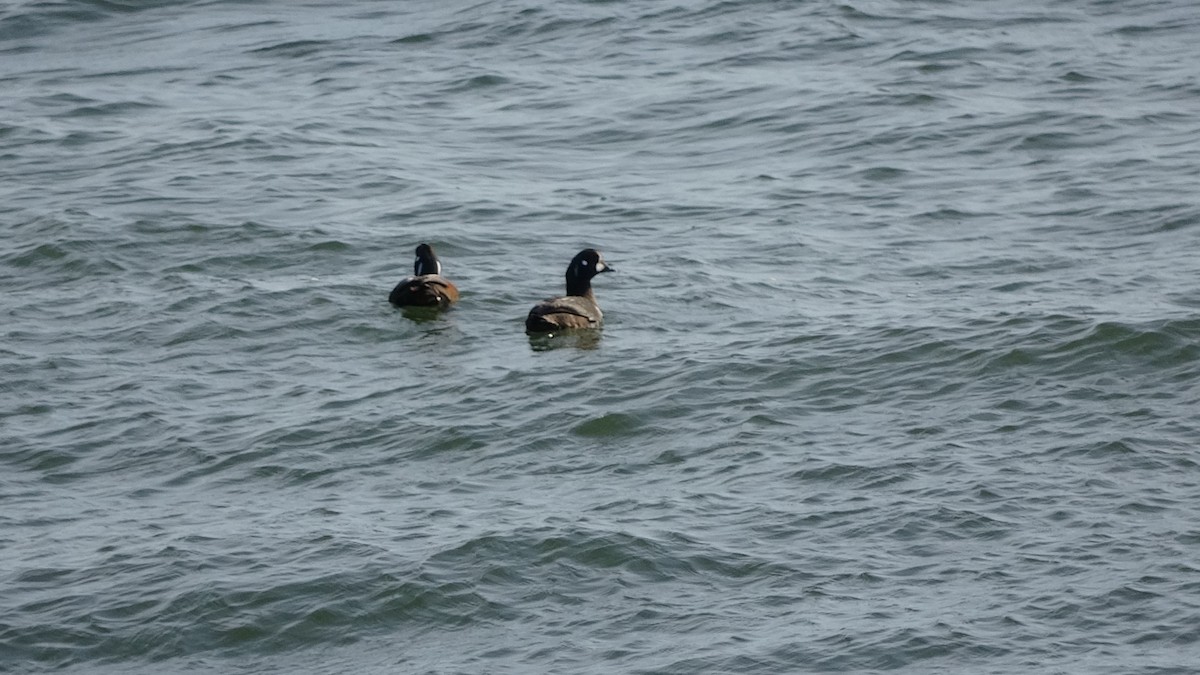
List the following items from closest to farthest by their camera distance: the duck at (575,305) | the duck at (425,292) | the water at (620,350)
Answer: the water at (620,350) → the duck at (575,305) → the duck at (425,292)

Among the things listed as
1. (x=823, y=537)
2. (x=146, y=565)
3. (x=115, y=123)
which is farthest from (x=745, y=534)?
(x=115, y=123)

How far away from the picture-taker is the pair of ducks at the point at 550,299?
605 inches

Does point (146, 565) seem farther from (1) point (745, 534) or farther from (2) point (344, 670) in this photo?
(1) point (745, 534)

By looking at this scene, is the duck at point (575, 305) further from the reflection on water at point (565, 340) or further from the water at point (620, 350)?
the water at point (620, 350)

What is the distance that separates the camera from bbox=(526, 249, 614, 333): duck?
15312 millimetres

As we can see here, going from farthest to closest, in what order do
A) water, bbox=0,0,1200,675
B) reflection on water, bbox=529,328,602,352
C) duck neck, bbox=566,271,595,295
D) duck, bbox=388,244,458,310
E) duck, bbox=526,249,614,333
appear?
1. duck neck, bbox=566,271,595,295
2. duck, bbox=388,244,458,310
3. duck, bbox=526,249,614,333
4. reflection on water, bbox=529,328,602,352
5. water, bbox=0,0,1200,675

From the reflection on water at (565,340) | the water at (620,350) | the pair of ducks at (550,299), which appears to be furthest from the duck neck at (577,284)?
the reflection on water at (565,340)

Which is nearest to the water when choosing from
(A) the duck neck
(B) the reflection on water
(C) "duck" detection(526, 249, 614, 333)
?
(B) the reflection on water

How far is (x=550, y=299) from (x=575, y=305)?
371 millimetres

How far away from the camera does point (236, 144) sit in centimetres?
2150

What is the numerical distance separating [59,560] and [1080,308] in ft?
26.2

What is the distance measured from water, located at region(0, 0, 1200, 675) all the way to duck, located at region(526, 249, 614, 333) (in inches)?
7.9

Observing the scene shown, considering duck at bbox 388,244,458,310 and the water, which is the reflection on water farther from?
duck at bbox 388,244,458,310

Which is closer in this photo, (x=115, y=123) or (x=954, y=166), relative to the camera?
(x=954, y=166)
